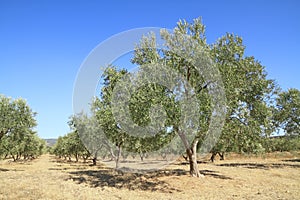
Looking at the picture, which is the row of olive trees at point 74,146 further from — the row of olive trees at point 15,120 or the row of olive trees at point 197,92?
the row of olive trees at point 197,92

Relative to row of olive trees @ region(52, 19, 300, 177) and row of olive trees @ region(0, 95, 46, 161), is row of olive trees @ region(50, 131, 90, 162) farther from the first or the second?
row of olive trees @ region(52, 19, 300, 177)

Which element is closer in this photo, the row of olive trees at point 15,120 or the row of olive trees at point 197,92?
the row of olive trees at point 197,92

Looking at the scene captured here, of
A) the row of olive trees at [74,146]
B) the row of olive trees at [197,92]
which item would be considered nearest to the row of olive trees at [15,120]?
the row of olive trees at [197,92]

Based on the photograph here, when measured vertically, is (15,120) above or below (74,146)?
above

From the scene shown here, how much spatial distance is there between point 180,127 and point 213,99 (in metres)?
4.14

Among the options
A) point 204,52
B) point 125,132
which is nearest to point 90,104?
point 125,132

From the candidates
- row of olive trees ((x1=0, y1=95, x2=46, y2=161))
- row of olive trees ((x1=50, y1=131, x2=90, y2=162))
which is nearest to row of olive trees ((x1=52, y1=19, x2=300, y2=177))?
row of olive trees ((x1=0, y1=95, x2=46, y2=161))

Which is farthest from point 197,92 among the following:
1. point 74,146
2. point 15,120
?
point 74,146

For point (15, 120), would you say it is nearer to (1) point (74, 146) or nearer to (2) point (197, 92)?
(2) point (197, 92)

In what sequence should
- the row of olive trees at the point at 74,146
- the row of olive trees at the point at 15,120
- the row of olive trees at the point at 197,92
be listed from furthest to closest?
the row of olive trees at the point at 74,146, the row of olive trees at the point at 15,120, the row of olive trees at the point at 197,92

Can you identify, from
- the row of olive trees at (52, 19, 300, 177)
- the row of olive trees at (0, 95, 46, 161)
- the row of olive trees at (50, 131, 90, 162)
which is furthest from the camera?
the row of olive trees at (50, 131, 90, 162)

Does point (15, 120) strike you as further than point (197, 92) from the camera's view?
Yes

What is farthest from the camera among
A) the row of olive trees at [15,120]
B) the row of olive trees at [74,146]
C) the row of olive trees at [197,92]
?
the row of olive trees at [74,146]

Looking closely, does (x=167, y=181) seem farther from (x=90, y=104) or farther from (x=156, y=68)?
(x=90, y=104)
